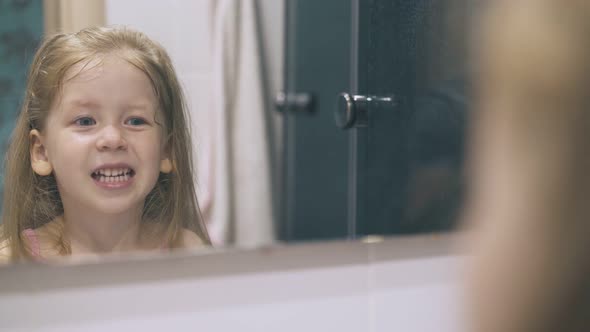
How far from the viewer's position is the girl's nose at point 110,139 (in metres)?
0.63

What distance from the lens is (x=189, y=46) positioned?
653 millimetres

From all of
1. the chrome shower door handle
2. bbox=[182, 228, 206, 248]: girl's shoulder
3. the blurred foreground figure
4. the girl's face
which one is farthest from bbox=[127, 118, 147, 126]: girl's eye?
the blurred foreground figure

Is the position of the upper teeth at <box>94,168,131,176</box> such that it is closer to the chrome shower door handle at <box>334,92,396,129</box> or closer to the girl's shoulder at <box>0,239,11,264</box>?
the girl's shoulder at <box>0,239,11,264</box>

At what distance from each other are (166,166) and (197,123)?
6 centimetres

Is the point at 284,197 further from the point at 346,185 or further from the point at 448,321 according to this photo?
the point at 448,321


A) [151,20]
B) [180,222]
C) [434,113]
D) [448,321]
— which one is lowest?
[448,321]

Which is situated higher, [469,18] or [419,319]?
[469,18]

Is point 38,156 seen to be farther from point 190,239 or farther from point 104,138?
point 190,239

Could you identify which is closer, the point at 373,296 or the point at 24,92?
the point at 24,92

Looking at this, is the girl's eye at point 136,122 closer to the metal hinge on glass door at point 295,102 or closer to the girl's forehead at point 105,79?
the girl's forehead at point 105,79

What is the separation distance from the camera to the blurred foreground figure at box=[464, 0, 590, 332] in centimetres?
40

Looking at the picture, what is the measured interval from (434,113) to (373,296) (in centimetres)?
25

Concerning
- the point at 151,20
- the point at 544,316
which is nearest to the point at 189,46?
the point at 151,20

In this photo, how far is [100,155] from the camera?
2.09 feet
